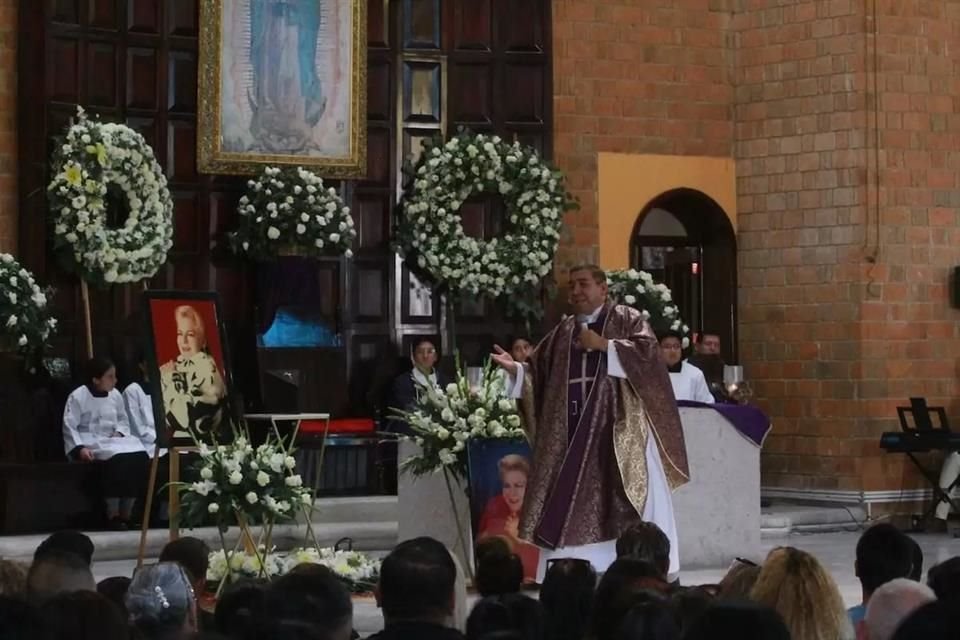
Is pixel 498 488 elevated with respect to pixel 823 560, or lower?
elevated

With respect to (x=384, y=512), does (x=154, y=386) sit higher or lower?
higher

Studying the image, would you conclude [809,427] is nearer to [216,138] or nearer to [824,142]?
[824,142]

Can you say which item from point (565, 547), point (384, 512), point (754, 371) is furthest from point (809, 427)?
point (565, 547)

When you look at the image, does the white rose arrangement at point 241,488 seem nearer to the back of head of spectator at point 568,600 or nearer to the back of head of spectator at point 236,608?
the back of head of spectator at point 568,600

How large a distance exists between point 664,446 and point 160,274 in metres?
6.19

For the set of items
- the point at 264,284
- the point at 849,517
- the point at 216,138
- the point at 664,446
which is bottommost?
the point at 849,517

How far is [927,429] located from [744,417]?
12.0 ft

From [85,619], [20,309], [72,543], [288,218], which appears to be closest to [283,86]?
[288,218]

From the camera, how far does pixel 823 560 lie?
40.3ft

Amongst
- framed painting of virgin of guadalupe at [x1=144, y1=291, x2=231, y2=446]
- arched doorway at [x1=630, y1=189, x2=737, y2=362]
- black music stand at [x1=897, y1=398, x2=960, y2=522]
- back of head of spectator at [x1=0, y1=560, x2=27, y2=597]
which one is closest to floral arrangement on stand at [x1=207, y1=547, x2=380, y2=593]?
framed painting of virgin of guadalupe at [x1=144, y1=291, x2=231, y2=446]

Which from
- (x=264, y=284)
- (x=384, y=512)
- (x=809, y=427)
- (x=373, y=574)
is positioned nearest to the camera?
(x=373, y=574)

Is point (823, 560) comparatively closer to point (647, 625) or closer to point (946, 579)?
point (946, 579)

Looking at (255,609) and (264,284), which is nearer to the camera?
(255,609)

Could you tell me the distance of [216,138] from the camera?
1501 centimetres
